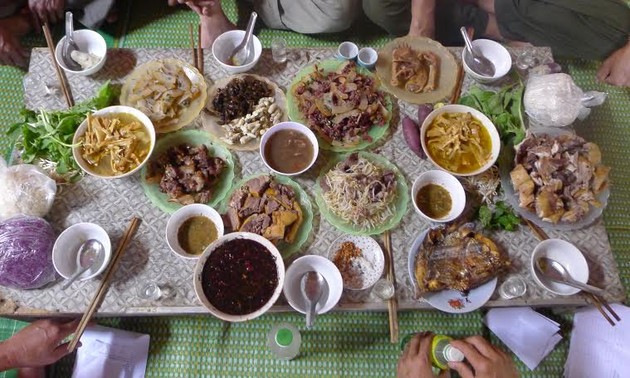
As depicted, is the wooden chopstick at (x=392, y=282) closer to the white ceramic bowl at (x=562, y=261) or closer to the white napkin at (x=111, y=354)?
the white ceramic bowl at (x=562, y=261)

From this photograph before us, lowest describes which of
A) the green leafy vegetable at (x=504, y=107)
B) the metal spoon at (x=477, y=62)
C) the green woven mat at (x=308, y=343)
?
the green woven mat at (x=308, y=343)

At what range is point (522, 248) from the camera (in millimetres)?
2543

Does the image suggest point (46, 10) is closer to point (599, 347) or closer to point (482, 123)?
point (482, 123)

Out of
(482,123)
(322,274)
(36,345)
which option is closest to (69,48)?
(36,345)

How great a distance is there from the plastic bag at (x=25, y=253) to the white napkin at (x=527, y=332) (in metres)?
2.69

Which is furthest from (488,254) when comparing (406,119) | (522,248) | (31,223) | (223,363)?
(31,223)

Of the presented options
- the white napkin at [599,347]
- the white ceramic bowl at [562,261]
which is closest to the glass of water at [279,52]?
the white ceramic bowl at [562,261]

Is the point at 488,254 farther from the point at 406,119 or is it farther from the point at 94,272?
the point at 94,272

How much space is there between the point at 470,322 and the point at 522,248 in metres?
0.67

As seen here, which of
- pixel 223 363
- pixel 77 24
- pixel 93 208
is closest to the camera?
pixel 93 208

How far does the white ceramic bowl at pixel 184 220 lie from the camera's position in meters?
2.35

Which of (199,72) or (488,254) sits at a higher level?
(199,72)

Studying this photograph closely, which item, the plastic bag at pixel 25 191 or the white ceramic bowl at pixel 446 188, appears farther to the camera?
the white ceramic bowl at pixel 446 188

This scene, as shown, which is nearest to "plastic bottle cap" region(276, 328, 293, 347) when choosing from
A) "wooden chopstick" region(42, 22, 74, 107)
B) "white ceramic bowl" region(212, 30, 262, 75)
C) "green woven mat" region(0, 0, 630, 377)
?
"green woven mat" region(0, 0, 630, 377)
